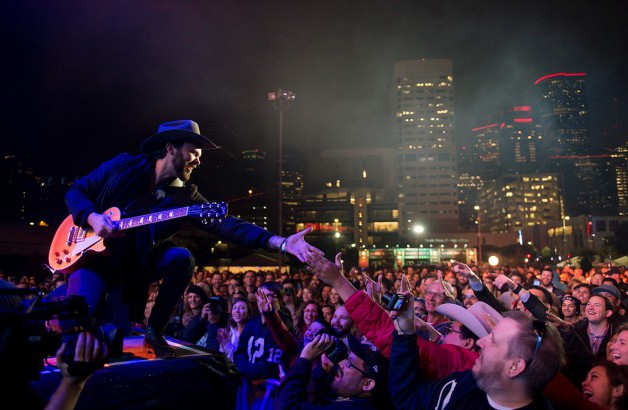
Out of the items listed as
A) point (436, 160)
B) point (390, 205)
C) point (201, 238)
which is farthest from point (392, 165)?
point (201, 238)

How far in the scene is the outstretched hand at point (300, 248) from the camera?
3605 millimetres

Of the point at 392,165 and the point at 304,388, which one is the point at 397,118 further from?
the point at 304,388

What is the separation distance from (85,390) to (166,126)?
2.26 metres

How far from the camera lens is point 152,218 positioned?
12.1ft

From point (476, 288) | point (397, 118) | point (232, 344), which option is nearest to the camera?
point (476, 288)

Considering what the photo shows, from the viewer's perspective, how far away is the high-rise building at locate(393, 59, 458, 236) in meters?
146

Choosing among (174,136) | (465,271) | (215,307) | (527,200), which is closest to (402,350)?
(174,136)

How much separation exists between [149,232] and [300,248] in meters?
1.34

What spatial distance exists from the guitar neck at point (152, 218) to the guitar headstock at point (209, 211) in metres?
0.07

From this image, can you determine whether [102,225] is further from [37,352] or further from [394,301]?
[394,301]

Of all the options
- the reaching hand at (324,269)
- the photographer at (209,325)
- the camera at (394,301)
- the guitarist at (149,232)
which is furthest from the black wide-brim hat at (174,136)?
the photographer at (209,325)

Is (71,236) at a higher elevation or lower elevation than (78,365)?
higher

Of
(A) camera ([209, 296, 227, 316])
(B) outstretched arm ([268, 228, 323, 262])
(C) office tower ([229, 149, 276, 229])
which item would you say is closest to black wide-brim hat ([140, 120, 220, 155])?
(B) outstretched arm ([268, 228, 323, 262])

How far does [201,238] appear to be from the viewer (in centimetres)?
5478
